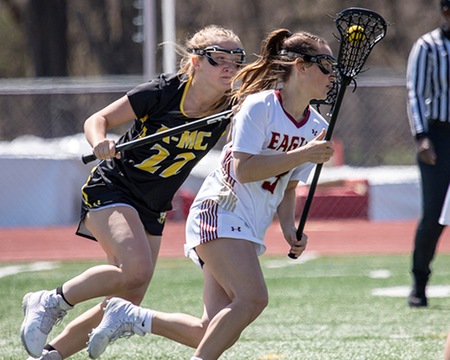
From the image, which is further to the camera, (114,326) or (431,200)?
(431,200)

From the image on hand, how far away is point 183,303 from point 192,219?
342 centimetres

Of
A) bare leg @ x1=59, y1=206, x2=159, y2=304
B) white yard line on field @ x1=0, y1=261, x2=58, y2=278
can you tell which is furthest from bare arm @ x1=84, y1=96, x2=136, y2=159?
white yard line on field @ x1=0, y1=261, x2=58, y2=278

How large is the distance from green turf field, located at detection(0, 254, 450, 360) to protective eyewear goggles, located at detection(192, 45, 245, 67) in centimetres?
172

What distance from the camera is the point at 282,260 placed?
11.4 metres

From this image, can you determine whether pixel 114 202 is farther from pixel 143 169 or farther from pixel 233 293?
pixel 233 293

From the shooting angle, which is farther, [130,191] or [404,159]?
[404,159]

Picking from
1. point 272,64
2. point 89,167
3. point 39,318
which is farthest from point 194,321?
point 89,167

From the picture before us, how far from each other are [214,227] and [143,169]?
3.03ft

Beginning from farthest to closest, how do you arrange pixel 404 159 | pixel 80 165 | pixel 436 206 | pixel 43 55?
pixel 43 55, pixel 404 159, pixel 80 165, pixel 436 206

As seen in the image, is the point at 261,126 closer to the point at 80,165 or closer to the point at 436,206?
the point at 436,206

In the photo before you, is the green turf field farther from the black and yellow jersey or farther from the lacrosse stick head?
the lacrosse stick head

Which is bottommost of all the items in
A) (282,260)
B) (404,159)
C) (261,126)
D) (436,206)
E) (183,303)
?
(404,159)

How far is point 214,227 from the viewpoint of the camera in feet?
15.4

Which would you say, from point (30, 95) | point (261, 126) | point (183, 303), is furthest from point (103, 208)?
point (30, 95)
